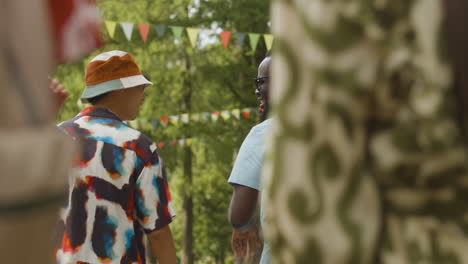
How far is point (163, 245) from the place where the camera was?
10.5 feet

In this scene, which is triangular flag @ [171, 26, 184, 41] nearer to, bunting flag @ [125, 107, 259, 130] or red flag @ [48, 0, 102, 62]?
bunting flag @ [125, 107, 259, 130]

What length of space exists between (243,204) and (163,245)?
1.29 feet

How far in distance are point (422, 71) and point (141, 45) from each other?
1340 cm

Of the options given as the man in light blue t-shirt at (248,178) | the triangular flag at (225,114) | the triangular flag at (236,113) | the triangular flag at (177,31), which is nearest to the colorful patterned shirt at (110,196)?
the man in light blue t-shirt at (248,178)

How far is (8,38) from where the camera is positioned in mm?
1074

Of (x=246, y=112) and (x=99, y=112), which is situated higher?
(x=99, y=112)

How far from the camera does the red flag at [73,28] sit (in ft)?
4.08

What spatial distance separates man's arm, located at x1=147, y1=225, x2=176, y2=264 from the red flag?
1.90m

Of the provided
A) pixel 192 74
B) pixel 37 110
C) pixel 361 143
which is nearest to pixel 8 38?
pixel 37 110

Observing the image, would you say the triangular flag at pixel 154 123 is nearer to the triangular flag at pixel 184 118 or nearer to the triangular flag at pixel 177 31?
the triangular flag at pixel 184 118

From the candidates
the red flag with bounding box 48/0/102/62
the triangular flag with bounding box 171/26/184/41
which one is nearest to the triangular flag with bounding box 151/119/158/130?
the triangular flag with bounding box 171/26/184/41

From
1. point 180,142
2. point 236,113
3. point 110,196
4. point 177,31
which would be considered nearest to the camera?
point 110,196

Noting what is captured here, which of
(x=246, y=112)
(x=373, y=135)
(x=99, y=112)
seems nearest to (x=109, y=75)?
(x=99, y=112)

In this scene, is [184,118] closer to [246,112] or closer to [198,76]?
[198,76]
